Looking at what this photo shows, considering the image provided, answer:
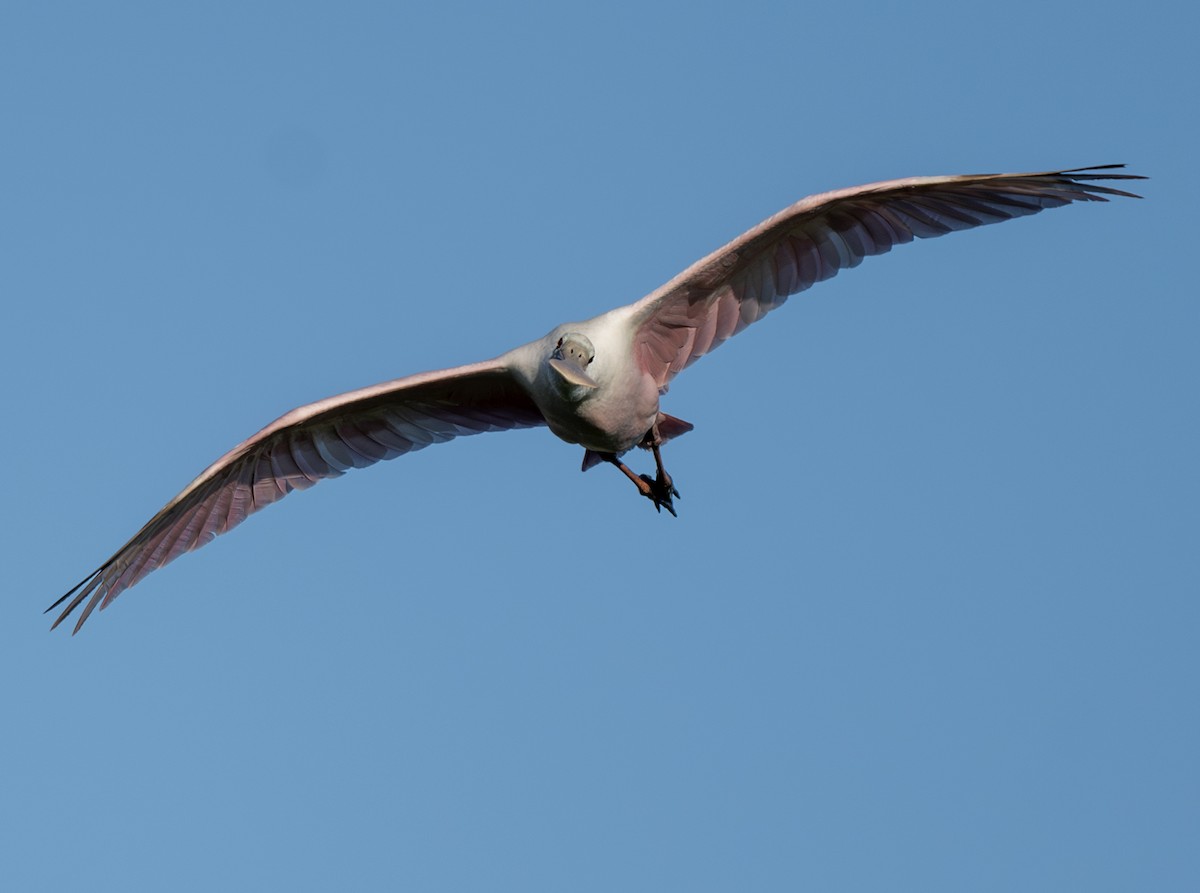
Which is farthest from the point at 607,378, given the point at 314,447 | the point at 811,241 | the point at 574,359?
the point at 314,447

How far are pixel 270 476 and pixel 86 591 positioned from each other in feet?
6.09

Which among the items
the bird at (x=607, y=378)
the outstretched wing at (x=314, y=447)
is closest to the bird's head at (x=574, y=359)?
the bird at (x=607, y=378)

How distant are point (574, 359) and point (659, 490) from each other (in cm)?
256

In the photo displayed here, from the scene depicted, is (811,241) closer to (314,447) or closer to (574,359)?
(574,359)

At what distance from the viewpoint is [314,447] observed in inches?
680

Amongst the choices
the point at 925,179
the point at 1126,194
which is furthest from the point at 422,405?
the point at 1126,194

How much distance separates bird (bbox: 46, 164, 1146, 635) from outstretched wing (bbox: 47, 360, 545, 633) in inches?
0.5

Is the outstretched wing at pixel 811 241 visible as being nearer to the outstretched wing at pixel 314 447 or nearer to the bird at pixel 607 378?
the bird at pixel 607 378

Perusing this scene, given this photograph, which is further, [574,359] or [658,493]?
[658,493]

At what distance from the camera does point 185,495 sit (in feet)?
54.1

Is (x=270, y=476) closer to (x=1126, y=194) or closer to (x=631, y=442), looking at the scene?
(x=631, y=442)

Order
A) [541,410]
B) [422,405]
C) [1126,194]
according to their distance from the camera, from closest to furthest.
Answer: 1. [1126,194]
2. [541,410]
3. [422,405]

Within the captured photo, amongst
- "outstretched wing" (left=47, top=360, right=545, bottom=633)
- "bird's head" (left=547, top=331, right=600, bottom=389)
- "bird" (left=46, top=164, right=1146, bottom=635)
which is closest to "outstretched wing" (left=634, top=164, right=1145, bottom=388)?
"bird" (left=46, top=164, right=1146, bottom=635)

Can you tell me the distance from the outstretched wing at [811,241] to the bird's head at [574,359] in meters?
0.78
